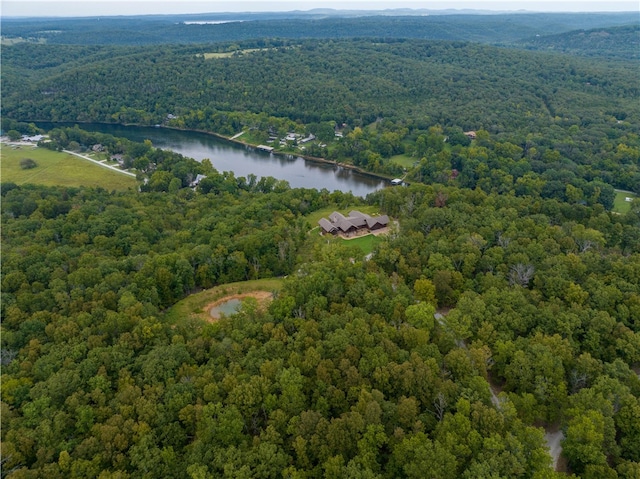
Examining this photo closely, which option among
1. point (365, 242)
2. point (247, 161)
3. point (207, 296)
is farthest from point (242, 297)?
point (247, 161)

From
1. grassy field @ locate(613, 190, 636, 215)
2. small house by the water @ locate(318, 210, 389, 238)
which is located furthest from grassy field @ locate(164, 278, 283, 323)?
grassy field @ locate(613, 190, 636, 215)

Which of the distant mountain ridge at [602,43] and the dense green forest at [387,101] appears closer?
the dense green forest at [387,101]

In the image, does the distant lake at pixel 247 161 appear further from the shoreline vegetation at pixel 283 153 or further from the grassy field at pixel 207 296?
the grassy field at pixel 207 296

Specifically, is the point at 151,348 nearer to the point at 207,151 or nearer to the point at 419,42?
the point at 207,151

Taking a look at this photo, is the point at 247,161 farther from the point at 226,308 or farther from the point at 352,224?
the point at 226,308

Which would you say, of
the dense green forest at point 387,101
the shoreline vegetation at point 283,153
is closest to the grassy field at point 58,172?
the shoreline vegetation at point 283,153

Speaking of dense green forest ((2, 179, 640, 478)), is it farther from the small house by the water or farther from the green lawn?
the small house by the water
